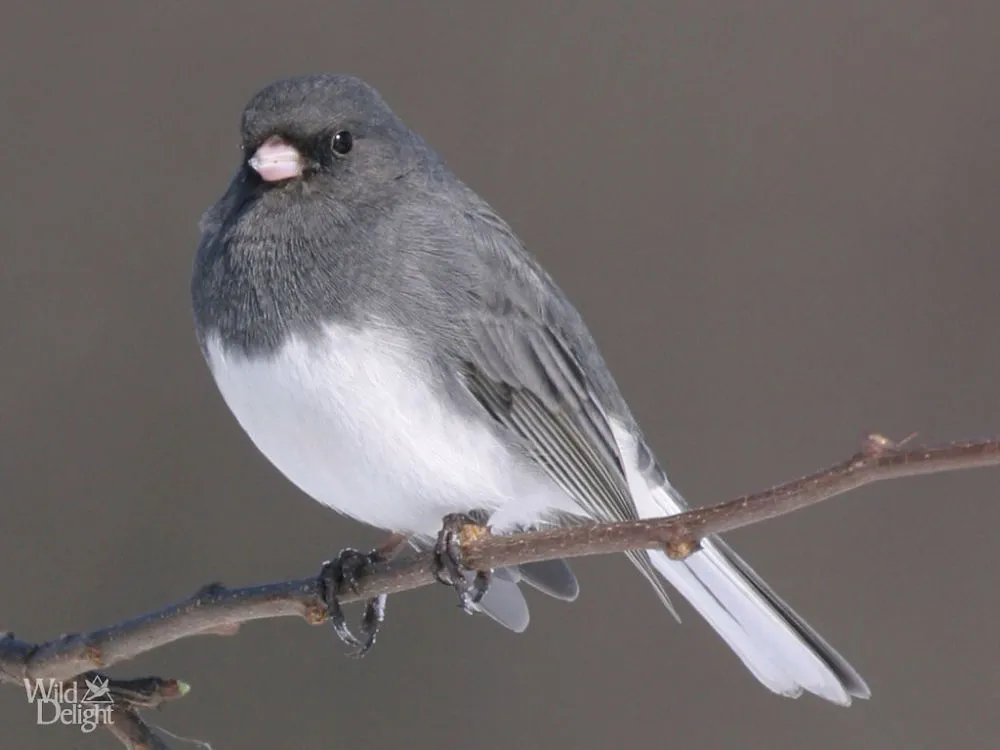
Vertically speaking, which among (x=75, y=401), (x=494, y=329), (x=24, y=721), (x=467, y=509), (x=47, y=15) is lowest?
(x=24, y=721)

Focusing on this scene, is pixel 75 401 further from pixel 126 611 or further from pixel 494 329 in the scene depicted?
pixel 494 329

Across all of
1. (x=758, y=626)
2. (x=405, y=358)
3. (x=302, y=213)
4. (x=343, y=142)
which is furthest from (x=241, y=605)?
(x=758, y=626)

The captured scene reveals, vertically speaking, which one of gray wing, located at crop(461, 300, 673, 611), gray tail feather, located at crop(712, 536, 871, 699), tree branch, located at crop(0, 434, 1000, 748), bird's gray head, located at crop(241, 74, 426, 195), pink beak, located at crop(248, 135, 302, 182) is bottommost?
tree branch, located at crop(0, 434, 1000, 748)

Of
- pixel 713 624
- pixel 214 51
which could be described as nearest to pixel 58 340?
pixel 214 51

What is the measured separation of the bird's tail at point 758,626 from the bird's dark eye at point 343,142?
63 centimetres

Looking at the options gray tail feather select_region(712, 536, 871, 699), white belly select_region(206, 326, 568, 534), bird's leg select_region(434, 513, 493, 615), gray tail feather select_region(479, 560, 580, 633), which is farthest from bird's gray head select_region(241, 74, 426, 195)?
gray tail feather select_region(712, 536, 871, 699)

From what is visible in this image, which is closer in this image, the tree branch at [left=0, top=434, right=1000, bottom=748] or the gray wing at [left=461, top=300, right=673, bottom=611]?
the tree branch at [left=0, top=434, right=1000, bottom=748]

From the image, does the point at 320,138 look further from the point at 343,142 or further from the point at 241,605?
the point at 241,605

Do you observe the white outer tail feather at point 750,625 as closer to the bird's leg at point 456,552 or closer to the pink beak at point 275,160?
the bird's leg at point 456,552

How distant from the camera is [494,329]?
5.32 ft

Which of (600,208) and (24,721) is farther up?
(600,208)

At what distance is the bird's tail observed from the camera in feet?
5.31

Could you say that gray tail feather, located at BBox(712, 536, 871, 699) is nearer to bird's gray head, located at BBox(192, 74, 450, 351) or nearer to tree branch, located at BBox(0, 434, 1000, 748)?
tree branch, located at BBox(0, 434, 1000, 748)

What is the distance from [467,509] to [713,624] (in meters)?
0.38
